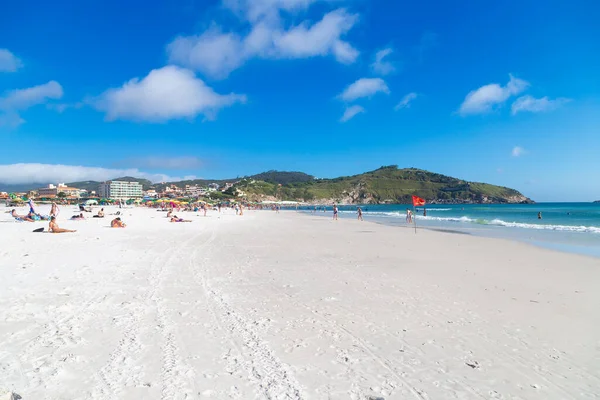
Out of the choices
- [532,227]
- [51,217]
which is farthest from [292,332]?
[532,227]

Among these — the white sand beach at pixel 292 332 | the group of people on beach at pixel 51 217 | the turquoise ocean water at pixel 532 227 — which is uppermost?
the group of people on beach at pixel 51 217

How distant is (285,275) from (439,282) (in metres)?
4.06

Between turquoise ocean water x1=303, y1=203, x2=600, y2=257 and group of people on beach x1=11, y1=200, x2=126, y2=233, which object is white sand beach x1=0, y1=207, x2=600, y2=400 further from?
turquoise ocean water x1=303, y1=203, x2=600, y2=257

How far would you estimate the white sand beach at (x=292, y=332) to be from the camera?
3510 millimetres

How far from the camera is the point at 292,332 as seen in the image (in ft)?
16.1

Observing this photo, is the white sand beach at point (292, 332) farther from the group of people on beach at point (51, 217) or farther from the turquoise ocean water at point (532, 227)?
the turquoise ocean water at point (532, 227)

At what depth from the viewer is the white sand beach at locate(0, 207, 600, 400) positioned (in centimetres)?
351

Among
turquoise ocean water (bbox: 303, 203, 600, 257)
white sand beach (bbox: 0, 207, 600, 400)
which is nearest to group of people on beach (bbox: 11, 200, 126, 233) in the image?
white sand beach (bbox: 0, 207, 600, 400)

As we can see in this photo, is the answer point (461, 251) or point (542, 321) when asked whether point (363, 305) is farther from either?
point (461, 251)

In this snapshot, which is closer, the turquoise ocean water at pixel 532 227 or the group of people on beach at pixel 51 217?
the group of people on beach at pixel 51 217

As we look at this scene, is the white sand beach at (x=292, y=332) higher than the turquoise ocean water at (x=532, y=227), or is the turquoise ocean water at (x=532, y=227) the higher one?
the white sand beach at (x=292, y=332)

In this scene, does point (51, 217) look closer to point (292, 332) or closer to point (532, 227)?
point (292, 332)

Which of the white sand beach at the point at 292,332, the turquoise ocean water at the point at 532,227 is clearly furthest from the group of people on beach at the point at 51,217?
the turquoise ocean water at the point at 532,227

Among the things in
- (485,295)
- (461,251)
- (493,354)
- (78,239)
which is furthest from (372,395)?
(78,239)
